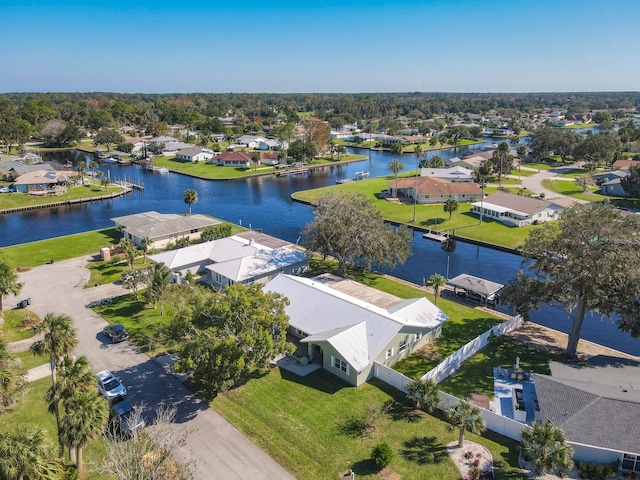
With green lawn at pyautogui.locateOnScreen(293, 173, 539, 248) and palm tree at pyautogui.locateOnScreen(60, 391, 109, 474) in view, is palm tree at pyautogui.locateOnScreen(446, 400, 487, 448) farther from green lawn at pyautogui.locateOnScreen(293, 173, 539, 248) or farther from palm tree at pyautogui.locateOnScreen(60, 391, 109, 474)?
green lawn at pyautogui.locateOnScreen(293, 173, 539, 248)

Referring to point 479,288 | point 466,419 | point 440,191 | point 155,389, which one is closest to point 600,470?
point 466,419

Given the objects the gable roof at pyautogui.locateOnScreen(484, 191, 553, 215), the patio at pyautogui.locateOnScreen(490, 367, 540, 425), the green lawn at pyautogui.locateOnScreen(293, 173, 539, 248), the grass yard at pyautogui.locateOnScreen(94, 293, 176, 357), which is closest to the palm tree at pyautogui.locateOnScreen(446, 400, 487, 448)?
the patio at pyautogui.locateOnScreen(490, 367, 540, 425)

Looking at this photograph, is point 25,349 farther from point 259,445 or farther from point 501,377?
point 501,377

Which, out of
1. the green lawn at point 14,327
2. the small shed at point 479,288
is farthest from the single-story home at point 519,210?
the green lawn at point 14,327

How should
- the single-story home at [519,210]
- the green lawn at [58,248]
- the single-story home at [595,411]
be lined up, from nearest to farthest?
the single-story home at [595,411] → the green lawn at [58,248] → the single-story home at [519,210]

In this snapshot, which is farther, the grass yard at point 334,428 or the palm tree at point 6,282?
the palm tree at point 6,282

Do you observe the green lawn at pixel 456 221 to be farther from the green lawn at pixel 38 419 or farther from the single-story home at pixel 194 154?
the green lawn at pixel 38 419
